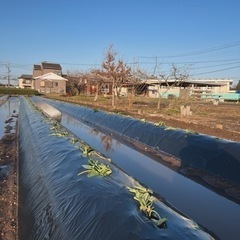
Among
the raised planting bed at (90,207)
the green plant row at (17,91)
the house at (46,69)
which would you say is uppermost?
the house at (46,69)

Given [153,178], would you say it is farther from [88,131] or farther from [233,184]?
[88,131]

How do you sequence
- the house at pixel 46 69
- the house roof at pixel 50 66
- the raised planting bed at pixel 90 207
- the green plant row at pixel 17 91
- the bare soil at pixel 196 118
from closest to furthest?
the raised planting bed at pixel 90 207 → the bare soil at pixel 196 118 → the green plant row at pixel 17 91 → the house at pixel 46 69 → the house roof at pixel 50 66

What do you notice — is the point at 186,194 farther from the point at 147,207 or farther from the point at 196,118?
the point at 196,118

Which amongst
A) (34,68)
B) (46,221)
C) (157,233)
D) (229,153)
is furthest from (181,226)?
(34,68)

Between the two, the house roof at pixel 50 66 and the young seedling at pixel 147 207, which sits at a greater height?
the house roof at pixel 50 66

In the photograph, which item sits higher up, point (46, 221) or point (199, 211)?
point (46, 221)

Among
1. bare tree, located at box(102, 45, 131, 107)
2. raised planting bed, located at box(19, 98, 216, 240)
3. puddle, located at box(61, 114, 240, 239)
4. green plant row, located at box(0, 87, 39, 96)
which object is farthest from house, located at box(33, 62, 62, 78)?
raised planting bed, located at box(19, 98, 216, 240)

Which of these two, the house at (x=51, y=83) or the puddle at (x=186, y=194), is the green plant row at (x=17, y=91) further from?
the puddle at (x=186, y=194)

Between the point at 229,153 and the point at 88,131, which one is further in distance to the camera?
the point at 88,131

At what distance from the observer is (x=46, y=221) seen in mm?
2902

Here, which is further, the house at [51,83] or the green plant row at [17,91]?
the house at [51,83]

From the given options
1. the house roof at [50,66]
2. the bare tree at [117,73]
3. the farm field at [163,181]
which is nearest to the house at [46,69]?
the house roof at [50,66]

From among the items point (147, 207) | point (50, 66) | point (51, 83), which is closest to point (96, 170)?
point (147, 207)

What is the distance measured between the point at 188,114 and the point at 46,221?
45.7ft
